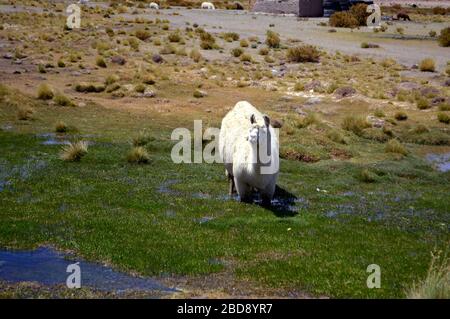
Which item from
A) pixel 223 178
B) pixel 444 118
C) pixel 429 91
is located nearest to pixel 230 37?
pixel 429 91

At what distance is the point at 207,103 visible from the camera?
3023 cm

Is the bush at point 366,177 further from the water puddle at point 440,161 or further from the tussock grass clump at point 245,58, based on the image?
the tussock grass clump at point 245,58

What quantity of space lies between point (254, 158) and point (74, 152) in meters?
6.86

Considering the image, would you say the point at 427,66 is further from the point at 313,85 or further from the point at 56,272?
the point at 56,272

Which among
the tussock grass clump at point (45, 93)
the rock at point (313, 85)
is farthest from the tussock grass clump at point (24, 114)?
the rock at point (313, 85)

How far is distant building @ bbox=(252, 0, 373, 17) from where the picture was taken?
235ft

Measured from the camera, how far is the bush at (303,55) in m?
43.3

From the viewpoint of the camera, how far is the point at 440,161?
68.5 ft

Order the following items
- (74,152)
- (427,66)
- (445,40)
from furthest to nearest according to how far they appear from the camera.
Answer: (445,40), (427,66), (74,152)

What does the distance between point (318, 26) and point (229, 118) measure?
4922 centimetres

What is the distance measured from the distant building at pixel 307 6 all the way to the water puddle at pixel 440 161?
52341 millimetres

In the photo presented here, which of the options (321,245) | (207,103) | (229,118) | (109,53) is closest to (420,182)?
(229,118)
